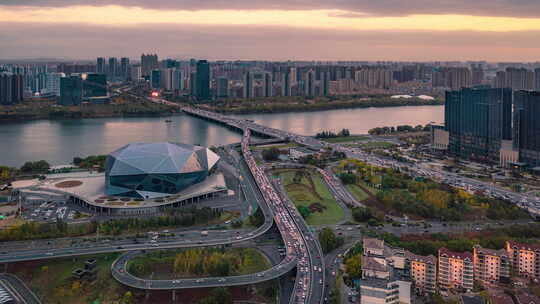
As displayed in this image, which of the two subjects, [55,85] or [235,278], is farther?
[55,85]

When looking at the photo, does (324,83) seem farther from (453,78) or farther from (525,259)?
(525,259)

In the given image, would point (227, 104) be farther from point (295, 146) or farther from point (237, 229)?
point (237, 229)

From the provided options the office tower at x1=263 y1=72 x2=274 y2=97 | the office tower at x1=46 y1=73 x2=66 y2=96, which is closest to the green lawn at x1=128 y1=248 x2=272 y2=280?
the office tower at x1=263 y1=72 x2=274 y2=97

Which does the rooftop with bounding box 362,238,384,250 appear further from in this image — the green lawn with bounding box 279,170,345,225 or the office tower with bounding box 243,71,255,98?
the office tower with bounding box 243,71,255,98

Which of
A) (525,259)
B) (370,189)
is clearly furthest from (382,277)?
(370,189)

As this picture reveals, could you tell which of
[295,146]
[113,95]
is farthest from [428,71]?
[295,146]

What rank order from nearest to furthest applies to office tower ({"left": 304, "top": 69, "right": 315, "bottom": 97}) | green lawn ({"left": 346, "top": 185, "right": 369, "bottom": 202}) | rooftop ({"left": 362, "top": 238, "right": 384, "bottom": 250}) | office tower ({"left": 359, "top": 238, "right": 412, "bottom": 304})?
office tower ({"left": 359, "top": 238, "right": 412, "bottom": 304}), rooftop ({"left": 362, "top": 238, "right": 384, "bottom": 250}), green lawn ({"left": 346, "top": 185, "right": 369, "bottom": 202}), office tower ({"left": 304, "top": 69, "right": 315, "bottom": 97})
